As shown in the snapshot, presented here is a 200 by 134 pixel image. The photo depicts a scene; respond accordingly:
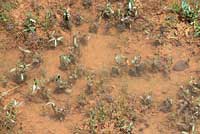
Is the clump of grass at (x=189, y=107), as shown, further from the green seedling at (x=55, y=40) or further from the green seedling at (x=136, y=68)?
the green seedling at (x=55, y=40)

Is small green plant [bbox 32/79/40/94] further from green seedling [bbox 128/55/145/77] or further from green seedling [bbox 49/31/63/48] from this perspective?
green seedling [bbox 128/55/145/77]

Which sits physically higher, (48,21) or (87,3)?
(87,3)

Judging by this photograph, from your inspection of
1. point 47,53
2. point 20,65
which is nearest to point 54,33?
point 47,53

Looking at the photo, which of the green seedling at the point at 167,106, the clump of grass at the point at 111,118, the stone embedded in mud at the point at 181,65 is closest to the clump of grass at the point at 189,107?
the green seedling at the point at 167,106

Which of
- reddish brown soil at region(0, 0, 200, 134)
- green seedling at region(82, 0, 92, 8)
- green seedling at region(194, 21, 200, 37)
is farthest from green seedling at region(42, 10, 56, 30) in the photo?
green seedling at region(194, 21, 200, 37)

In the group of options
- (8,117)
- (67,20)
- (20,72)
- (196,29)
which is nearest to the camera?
(8,117)

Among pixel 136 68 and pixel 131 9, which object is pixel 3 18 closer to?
pixel 131 9

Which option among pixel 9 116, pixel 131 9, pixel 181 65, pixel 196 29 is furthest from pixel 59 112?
pixel 196 29
